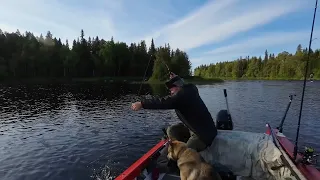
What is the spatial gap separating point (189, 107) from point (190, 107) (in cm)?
2

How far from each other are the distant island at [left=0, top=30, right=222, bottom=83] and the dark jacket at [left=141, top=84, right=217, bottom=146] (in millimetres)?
75767

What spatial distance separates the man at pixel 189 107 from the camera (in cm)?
557

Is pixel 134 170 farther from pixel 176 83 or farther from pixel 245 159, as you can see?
pixel 245 159

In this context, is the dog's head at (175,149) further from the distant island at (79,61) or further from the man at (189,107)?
the distant island at (79,61)

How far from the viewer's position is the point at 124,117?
2202 cm

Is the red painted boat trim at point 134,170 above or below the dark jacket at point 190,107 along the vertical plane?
below

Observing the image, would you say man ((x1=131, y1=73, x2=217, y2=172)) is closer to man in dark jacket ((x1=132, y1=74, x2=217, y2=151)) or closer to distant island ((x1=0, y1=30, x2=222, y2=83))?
man in dark jacket ((x1=132, y1=74, x2=217, y2=151))

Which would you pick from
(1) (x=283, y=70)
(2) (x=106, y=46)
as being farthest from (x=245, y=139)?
(1) (x=283, y=70)

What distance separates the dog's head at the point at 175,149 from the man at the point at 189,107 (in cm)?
46

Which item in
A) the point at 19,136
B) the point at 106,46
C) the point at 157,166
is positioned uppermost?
the point at 106,46

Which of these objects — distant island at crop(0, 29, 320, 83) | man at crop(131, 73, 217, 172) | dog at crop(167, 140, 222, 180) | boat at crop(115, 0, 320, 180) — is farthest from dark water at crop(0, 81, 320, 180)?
distant island at crop(0, 29, 320, 83)

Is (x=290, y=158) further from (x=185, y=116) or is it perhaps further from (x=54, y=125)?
(x=54, y=125)

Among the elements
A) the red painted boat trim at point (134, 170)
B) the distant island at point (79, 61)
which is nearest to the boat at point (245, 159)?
the red painted boat trim at point (134, 170)

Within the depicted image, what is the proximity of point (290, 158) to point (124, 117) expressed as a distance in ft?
57.5
